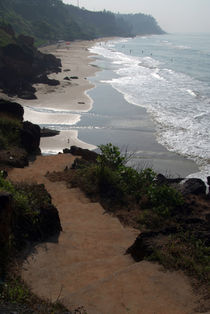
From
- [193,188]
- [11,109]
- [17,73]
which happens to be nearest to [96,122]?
[11,109]

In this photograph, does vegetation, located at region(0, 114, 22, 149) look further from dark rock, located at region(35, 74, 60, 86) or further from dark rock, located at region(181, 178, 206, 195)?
dark rock, located at region(35, 74, 60, 86)

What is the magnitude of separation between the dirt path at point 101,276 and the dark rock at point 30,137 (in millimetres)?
6157

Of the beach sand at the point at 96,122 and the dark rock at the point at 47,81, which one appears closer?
the beach sand at the point at 96,122

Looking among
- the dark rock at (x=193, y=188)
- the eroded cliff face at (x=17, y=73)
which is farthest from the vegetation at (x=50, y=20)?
the dark rock at (x=193, y=188)

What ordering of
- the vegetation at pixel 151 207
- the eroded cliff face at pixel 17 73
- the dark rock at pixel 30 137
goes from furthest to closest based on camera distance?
the eroded cliff face at pixel 17 73 < the dark rock at pixel 30 137 < the vegetation at pixel 151 207

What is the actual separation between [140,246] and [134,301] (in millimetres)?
1385

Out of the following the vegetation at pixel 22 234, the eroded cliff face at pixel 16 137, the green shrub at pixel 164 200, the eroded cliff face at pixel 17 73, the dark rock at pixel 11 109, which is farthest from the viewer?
the eroded cliff face at pixel 17 73

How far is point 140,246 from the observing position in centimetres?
589

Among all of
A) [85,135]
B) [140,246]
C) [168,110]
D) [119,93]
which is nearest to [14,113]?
[85,135]

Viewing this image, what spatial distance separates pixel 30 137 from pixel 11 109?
6.54ft

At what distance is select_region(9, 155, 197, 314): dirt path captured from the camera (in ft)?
14.8

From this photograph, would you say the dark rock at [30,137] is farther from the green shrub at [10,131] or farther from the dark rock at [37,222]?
the dark rock at [37,222]

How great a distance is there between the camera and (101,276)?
5336mm

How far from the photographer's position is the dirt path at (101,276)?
4.50 m
